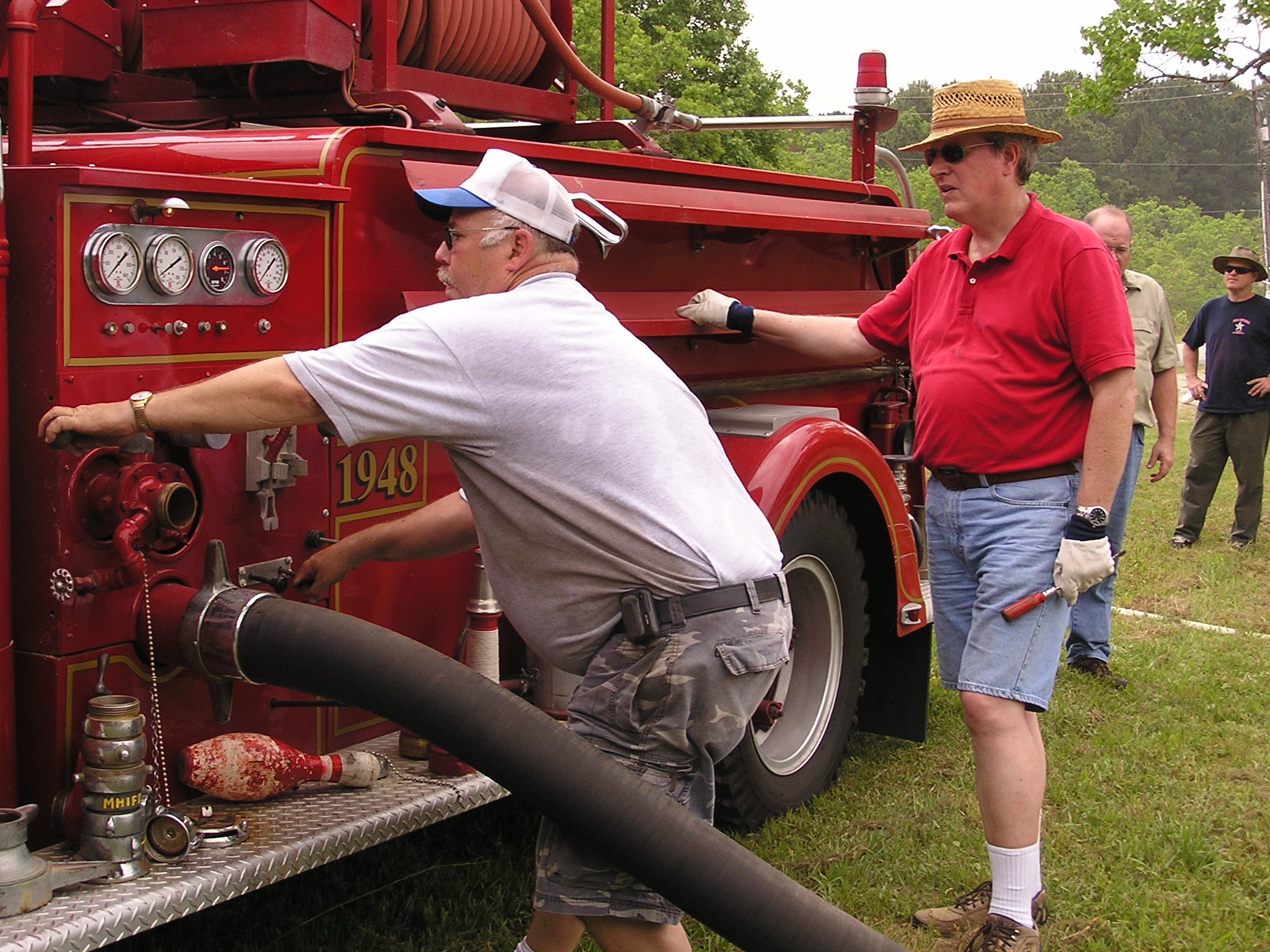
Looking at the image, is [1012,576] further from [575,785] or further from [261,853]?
[261,853]

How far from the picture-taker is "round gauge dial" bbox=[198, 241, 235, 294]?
2.46m

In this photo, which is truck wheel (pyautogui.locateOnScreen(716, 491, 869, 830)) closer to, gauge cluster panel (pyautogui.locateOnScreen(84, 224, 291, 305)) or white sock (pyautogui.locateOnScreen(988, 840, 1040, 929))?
white sock (pyautogui.locateOnScreen(988, 840, 1040, 929))

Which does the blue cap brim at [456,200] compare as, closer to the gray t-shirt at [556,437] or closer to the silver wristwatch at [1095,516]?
the gray t-shirt at [556,437]

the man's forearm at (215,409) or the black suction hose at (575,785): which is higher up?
the man's forearm at (215,409)

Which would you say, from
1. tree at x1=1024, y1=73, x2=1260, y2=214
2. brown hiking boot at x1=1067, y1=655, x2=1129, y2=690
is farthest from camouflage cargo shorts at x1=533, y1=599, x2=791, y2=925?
tree at x1=1024, y1=73, x2=1260, y2=214

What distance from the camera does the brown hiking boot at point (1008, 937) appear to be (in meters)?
3.08

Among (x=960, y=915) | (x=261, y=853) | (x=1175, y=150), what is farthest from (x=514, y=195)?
(x=1175, y=150)

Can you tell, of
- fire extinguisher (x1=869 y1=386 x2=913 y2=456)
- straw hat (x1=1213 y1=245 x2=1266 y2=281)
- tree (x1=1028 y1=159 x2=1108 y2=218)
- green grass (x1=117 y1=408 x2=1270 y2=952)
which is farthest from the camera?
tree (x1=1028 y1=159 x2=1108 y2=218)

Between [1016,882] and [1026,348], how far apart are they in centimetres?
121

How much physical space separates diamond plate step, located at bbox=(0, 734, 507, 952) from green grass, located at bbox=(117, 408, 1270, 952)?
0.58 m

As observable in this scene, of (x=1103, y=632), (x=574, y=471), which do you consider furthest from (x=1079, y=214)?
(x=574, y=471)

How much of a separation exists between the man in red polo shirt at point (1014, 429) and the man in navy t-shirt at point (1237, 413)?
19.6ft

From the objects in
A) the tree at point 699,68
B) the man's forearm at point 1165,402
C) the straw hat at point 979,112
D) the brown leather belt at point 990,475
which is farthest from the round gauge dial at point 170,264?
the tree at point 699,68

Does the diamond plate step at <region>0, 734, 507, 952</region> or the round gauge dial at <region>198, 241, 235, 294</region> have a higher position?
the round gauge dial at <region>198, 241, 235, 294</region>
